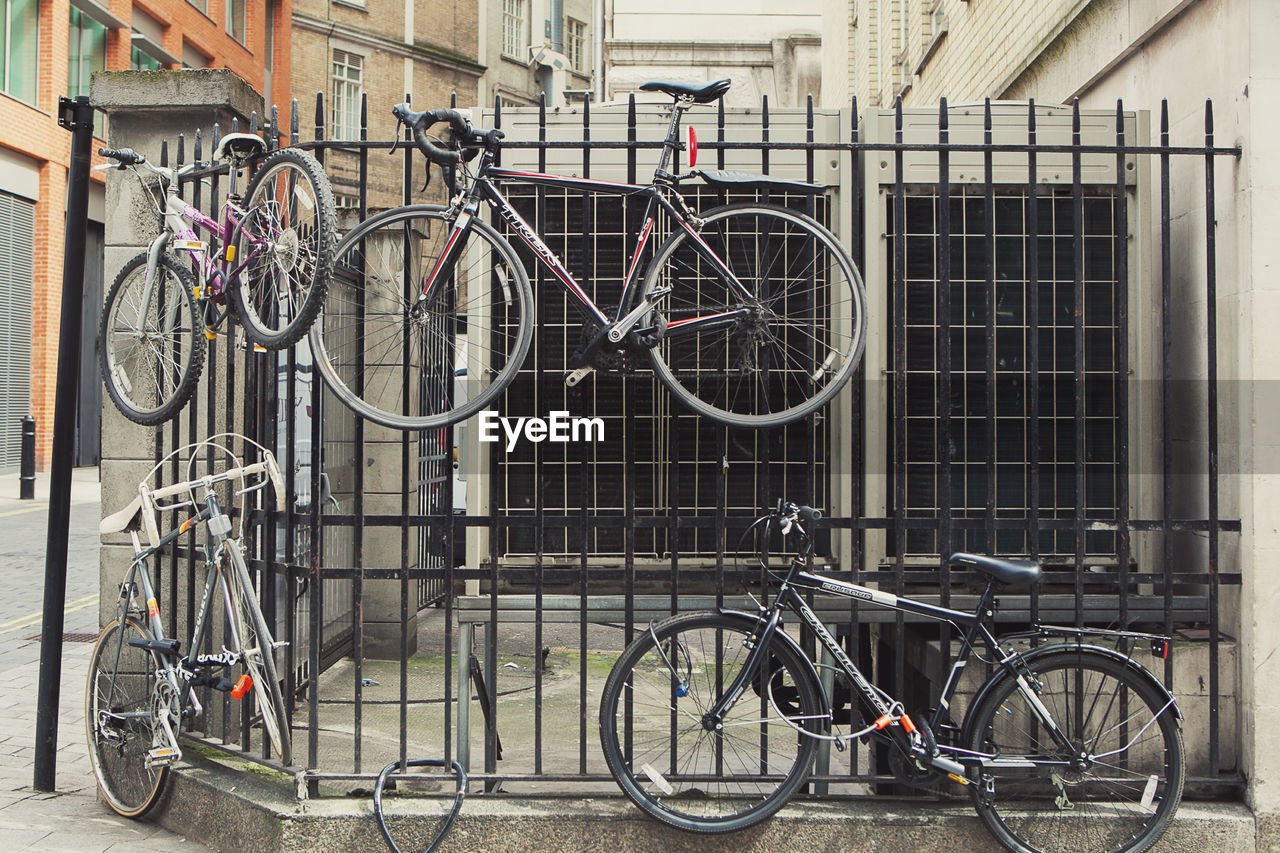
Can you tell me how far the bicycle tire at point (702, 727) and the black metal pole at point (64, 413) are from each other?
2.65 metres

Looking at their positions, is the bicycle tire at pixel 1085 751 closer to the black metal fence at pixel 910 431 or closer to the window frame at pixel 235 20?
the black metal fence at pixel 910 431

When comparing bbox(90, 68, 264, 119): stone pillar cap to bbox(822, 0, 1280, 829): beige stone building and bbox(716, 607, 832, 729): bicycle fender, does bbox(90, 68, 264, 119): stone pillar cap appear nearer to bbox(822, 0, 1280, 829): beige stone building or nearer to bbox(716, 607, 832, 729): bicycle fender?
bbox(822, 0, 1280, 829): beige stone building

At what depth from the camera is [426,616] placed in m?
9.55

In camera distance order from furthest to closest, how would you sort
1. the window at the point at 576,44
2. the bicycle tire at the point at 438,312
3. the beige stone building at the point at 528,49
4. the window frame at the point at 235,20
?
the window at the point at 576,44 < the beige stone building at the point at 528,49 < the window frame at the point at 235,20 < the bicycle tire at the point at 438,312

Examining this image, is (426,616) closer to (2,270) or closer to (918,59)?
(918,59)

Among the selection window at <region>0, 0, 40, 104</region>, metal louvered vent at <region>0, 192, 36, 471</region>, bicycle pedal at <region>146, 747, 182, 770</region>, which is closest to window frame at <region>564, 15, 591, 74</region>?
window at <region>0, 0, 40, 104</region>

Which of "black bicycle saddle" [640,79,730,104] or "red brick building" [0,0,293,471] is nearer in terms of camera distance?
"black bicycle saddle" [640,79,730,104]

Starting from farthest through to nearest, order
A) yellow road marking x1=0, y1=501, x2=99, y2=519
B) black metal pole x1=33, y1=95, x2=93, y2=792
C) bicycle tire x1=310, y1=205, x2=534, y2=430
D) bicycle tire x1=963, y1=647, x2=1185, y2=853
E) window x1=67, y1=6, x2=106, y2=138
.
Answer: window x1=67, y1=6, x2=106, y2=138 → yellow road marking x1=0, y1=501, x2=99, y2=519 → black metal pole x1=33, y1=95, x2=93, y2=792 → bicycle tire x1=963, y1=647, x2=1185, y2=853 → bicycle tire x1=310, y1=205, x2=534, y2=430

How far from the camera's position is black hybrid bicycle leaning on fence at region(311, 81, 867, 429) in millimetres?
4273

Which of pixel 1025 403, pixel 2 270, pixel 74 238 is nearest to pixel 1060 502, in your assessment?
pixel 1025 403

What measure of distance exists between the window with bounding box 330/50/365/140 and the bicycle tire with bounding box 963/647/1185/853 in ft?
112

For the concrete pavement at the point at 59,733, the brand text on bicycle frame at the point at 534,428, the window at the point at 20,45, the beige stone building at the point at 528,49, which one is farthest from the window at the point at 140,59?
the brand text on bicycle frame at the point at 534,428

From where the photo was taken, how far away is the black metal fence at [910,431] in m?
4.67

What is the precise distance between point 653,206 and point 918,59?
855cm
